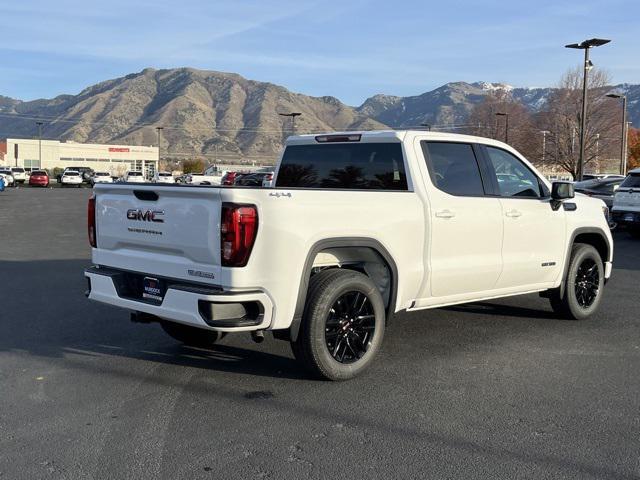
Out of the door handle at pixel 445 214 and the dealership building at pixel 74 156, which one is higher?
the dealership building at pixel 74 156

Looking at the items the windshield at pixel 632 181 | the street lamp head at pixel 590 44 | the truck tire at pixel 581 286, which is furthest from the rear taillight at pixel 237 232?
the street lamp head at pixel 590 44

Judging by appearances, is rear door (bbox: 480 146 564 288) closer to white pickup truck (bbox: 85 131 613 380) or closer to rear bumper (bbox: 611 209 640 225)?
white pickup truck (bbox: 85 131 613 380)

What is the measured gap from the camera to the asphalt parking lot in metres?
3.82

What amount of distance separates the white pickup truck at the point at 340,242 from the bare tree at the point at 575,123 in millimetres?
53815

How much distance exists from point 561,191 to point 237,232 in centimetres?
384

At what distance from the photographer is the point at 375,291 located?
17.7 feet

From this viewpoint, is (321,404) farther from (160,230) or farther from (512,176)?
(512,176)

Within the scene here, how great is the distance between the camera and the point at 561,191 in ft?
22.5

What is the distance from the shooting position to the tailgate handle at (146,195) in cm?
509

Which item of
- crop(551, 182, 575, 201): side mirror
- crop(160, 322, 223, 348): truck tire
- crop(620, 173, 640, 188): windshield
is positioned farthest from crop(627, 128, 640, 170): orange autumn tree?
crop(160, 322, 223, 348): truck tire

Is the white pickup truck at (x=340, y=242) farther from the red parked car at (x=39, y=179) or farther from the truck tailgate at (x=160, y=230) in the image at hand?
the red parked car at (x=39, y=179)

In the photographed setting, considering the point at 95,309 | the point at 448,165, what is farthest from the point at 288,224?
the point at 95,309

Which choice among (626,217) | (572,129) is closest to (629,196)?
(626,217)

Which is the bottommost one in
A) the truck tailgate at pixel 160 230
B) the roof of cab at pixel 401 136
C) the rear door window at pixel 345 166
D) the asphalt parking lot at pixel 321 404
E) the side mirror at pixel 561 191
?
the asphalt parking lot at pixel 321 404
